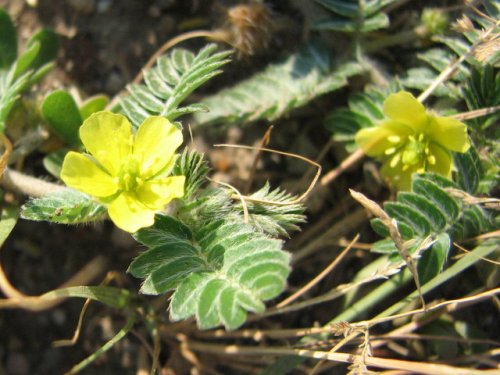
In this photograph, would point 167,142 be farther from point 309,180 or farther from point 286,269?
point 309,180

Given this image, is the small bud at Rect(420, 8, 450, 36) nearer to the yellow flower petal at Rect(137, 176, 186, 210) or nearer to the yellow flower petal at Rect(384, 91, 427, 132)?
the yellow flower petal at Rect(384, 91, 427, 132)

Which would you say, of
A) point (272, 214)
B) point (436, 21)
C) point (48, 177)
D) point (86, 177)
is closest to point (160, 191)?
point (86, 177)

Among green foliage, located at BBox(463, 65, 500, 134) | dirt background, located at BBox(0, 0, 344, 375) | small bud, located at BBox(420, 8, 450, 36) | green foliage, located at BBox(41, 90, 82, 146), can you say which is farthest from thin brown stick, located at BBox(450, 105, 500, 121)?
green foliage, located at BBox(41, 90, 82, 146)

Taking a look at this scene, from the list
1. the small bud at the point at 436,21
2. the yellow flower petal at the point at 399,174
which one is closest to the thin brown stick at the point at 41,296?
the yellow flower petal at the point at 399,174

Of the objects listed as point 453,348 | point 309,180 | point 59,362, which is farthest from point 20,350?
point 453,348

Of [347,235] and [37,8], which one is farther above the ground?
[37,8]

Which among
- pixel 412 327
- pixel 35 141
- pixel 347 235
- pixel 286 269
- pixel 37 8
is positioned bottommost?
pixel 412 327

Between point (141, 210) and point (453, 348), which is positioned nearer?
point (141, 210)
